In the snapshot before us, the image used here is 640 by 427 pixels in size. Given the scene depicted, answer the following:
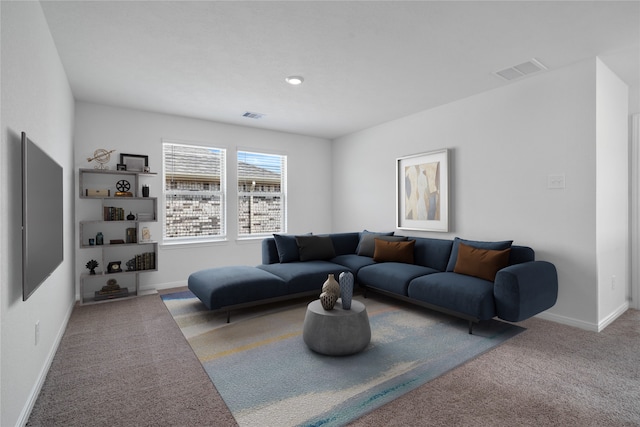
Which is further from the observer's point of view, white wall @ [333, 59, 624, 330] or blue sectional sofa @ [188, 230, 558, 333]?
white wall @ [333, 59, 624, 330]

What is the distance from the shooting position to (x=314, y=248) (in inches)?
179

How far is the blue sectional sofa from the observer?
291 centimetres

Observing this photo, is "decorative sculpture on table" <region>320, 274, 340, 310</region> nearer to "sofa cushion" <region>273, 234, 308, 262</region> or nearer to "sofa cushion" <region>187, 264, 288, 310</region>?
"sofa cushion" <region>187, 264, 288, 310</region>

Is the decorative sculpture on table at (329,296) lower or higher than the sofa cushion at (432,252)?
lower

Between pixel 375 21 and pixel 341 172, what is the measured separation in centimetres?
390

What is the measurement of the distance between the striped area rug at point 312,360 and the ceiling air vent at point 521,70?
101 inches

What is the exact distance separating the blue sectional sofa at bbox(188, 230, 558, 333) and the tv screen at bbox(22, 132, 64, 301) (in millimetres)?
1398

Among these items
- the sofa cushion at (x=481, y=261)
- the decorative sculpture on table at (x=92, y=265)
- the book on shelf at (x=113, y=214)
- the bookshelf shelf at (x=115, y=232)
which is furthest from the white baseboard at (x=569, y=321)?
the decorative sculpture on table at (x=92, y=265)

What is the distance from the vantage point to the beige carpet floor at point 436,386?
1851 mm

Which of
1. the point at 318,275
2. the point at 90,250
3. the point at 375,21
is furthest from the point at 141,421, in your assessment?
the point at 90,250

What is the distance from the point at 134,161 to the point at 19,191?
3052 millimetres

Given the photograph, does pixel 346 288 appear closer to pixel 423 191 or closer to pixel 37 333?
pixel 37 333

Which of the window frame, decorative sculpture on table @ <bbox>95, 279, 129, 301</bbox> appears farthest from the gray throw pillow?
decorative sculpture on table @ <bbox>95, 279, 129, 301</bbox>

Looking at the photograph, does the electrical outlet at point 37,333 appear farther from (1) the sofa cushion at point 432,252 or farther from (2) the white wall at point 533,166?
(2) the white wall at point 533,166
